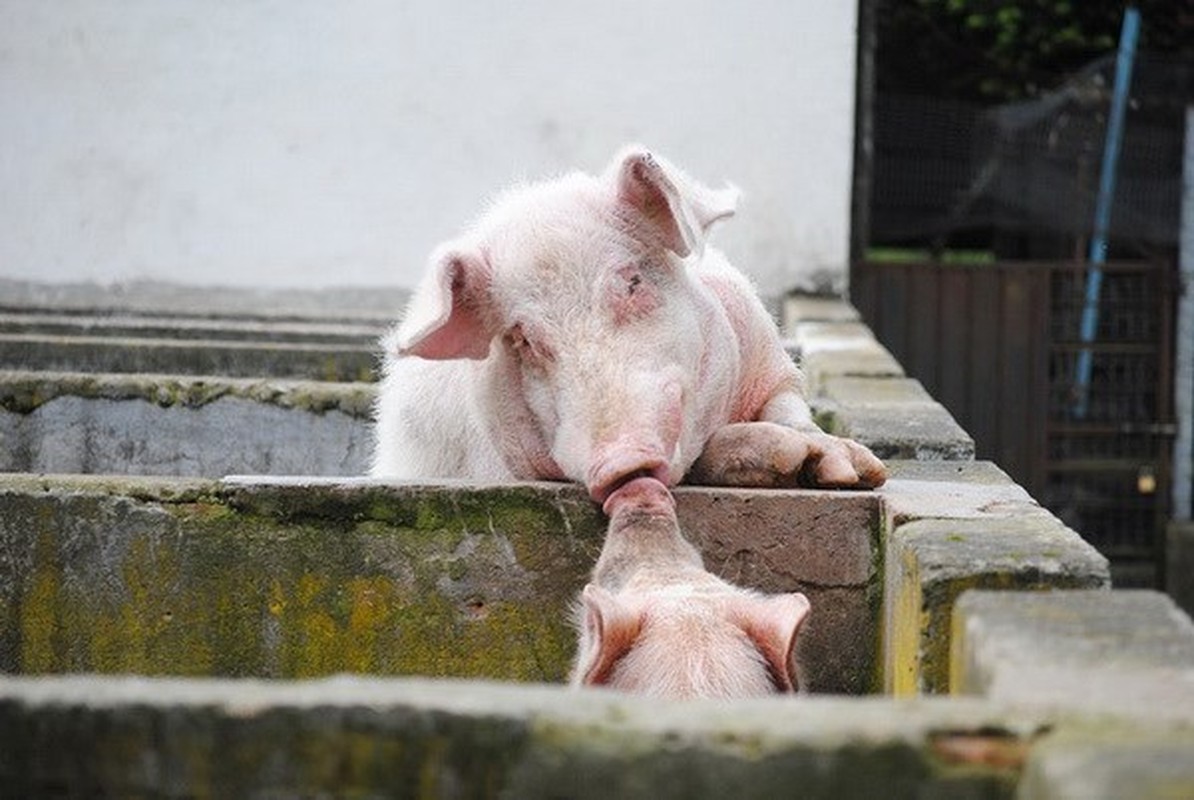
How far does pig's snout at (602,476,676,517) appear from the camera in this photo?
3686 mm

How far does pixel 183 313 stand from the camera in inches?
397

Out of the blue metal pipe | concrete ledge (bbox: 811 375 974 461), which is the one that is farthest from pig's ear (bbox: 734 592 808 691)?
the blue metal pipe

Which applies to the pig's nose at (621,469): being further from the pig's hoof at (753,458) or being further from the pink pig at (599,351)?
the pig's hoof at (753,458)

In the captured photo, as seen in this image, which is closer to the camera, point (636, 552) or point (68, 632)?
point (636, 552)

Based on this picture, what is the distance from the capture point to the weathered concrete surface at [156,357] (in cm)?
716

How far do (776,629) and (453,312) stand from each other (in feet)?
4.31

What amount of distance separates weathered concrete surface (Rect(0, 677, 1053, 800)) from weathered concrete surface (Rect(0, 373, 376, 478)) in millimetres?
4018

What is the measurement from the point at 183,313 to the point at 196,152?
105 inches

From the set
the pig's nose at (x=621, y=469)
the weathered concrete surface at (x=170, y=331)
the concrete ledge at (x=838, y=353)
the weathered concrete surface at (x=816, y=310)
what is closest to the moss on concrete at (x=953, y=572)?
the pig's nose at (x=621, y=469)

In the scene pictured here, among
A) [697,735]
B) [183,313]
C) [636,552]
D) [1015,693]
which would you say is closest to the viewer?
[697,735]

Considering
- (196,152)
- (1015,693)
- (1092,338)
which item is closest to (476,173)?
(196,152)

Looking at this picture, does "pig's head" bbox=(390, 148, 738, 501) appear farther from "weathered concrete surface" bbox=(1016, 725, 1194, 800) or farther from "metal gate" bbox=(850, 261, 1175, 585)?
"metal gate" bbox=(850, 261, 1175, 585)

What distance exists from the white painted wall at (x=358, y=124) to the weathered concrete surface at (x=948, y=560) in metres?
8.35

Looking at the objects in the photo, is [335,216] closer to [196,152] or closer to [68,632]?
[196,152]
